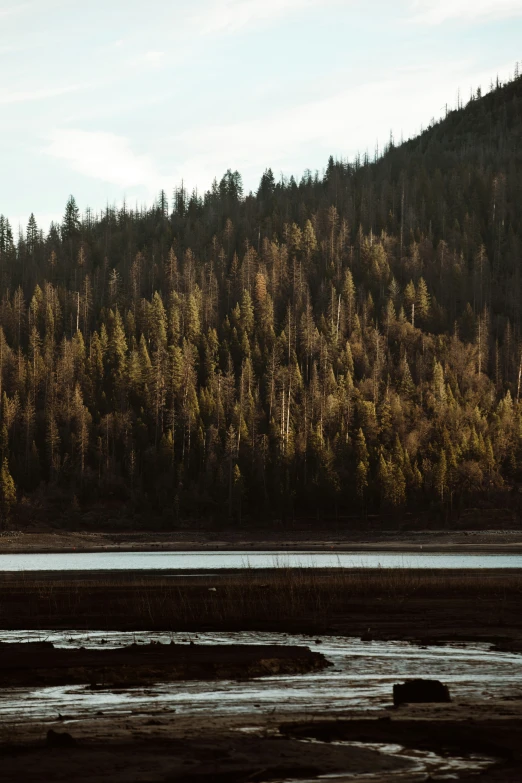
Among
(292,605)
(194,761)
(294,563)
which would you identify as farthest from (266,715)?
(294,563)

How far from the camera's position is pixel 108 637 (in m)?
33.8

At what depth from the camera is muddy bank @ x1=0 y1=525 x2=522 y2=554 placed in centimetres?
12444

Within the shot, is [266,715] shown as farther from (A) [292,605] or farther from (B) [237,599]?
(B) [237,599]

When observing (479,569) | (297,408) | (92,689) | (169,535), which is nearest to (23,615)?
(92,689)

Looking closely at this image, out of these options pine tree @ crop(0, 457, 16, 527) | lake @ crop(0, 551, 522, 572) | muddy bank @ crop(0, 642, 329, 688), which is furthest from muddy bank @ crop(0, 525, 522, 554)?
muddy bank @ crop(0, 642, 329, 688)

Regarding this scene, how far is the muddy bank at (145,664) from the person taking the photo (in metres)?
25.1

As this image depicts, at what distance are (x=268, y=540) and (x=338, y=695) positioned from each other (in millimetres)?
119044

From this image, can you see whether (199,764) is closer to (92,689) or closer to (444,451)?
(92,689)

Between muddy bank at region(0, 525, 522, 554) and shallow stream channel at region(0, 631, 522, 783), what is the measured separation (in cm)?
8719

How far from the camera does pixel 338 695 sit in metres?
22.6

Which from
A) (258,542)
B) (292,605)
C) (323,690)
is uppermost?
(323,690)

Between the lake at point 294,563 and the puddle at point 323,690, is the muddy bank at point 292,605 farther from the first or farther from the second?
the lake at point 294,563

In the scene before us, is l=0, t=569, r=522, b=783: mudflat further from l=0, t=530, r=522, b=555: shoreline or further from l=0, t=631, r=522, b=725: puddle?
l=0, t=530, r=522, b=555: shoreline

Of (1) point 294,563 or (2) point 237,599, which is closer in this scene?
(2) point 237,599
